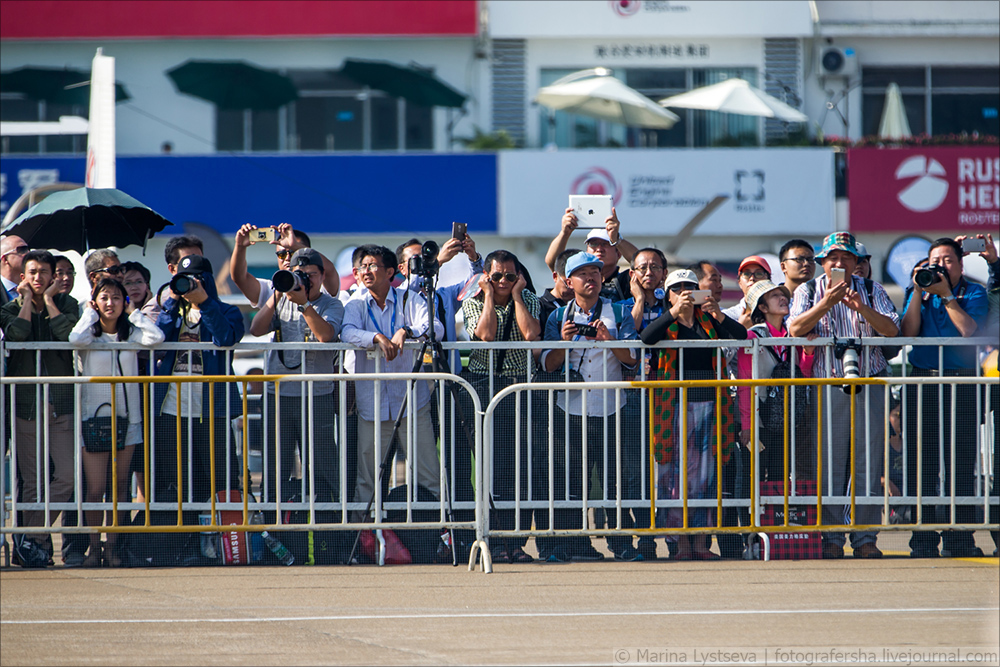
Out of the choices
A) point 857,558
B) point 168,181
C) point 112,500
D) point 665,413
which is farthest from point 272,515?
point 168,181

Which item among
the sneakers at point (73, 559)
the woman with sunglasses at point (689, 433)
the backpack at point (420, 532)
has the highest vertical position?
the woman with sunglasses at point (689, 433)

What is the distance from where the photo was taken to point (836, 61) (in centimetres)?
2236

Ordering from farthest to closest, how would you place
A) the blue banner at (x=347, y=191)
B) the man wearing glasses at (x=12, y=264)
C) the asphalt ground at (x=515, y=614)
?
the blue banner at (x=347, y=191) < the man wearing glasses at (x=12, y=264) < the asphalt ground at (x=515, y=614)

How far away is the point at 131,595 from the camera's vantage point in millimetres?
6035

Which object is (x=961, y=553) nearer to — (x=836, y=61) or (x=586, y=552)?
(x=586, y=552)

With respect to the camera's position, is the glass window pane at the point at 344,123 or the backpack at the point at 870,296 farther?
the glass window pane at the point at 344,123

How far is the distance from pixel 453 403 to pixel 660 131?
55.3 feet

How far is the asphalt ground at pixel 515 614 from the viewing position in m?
4.91

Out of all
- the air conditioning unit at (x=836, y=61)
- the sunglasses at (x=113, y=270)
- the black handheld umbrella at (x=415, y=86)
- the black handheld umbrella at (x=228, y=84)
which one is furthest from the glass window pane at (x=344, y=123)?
the sunglasses at (x=113, y=270)

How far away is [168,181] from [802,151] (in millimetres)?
12058

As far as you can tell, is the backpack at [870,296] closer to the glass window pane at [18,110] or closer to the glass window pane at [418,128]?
the glass window pane at [418,128]

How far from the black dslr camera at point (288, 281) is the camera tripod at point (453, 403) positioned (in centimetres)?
78

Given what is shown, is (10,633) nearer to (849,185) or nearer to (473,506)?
(473,506)

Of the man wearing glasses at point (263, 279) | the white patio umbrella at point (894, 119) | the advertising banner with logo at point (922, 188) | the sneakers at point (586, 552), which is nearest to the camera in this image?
the sneakers at point (586, 552)
